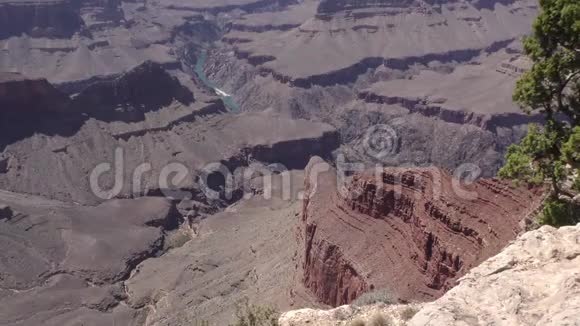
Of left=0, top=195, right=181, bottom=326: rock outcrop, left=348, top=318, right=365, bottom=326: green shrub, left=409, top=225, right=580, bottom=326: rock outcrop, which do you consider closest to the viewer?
left=409, top=225, right=580, bottom=326: rock outcrop

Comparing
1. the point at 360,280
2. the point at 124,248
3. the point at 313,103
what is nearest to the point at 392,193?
the point at 360,280

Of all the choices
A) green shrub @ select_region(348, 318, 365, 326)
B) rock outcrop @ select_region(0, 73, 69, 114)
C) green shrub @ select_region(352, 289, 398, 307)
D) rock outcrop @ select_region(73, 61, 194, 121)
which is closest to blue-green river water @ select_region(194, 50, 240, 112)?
rock outcrop @ select_region(73, 61, 194, 121)

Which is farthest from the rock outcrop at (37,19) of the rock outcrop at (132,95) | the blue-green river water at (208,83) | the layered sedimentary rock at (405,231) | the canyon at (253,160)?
the layered sedimentary rock at (405,231)

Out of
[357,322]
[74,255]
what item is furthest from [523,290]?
[74,255]

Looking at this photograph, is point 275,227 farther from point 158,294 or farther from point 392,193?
point 392,193

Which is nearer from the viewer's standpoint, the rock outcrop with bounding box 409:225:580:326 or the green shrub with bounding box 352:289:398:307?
the rock outcrop with bounding box 409:225:580:326

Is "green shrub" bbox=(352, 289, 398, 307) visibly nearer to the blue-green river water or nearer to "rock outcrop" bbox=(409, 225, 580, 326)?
"rock outcrop" bbox=(409, 225, 580, 326)
